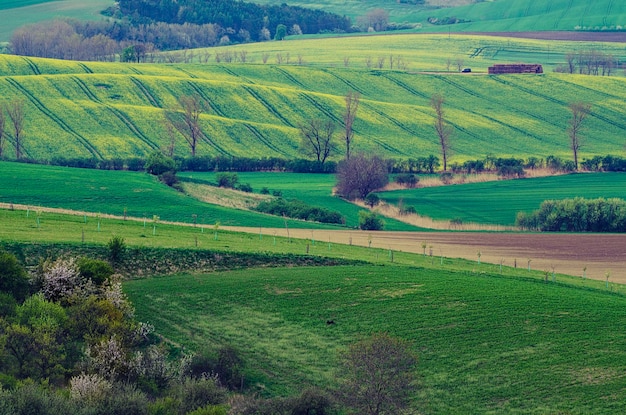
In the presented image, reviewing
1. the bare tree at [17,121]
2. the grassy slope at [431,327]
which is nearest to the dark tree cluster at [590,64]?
the bare tree at [17,121]

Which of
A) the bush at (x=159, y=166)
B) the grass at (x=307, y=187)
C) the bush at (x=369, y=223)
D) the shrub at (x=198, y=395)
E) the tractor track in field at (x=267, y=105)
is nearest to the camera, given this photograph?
the shrub at (x=198, y=395)

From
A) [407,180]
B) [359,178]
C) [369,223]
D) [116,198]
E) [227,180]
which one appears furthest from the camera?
[407,180]

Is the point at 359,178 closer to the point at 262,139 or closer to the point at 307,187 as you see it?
the point at 307,187

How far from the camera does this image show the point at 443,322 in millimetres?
48719

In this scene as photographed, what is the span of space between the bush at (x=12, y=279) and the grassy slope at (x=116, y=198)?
2763cm

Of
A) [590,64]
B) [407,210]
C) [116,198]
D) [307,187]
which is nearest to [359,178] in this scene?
[307,187]

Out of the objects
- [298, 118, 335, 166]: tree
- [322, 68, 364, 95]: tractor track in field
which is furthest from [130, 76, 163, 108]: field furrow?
[322, 68, 364, 95]: tractor track in field

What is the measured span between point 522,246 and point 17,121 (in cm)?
6363

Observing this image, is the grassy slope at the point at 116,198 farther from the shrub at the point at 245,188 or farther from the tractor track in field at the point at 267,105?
the tractor track in field at the point at 267,105

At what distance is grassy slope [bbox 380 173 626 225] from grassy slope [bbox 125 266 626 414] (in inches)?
1349

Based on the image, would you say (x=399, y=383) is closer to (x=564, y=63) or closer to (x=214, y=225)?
(x=214, y=225)

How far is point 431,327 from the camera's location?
4812cm

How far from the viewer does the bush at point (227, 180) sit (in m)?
98.0

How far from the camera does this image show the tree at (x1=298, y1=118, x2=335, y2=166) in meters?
120
